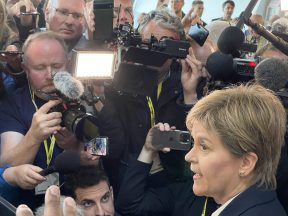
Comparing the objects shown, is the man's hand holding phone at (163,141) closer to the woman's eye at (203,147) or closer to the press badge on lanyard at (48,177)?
the press badge on lanyard at (48,177)

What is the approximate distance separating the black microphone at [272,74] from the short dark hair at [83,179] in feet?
2.57

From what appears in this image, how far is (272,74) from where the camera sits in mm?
1745

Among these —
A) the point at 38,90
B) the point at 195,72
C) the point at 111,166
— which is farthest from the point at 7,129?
the point at 195,72

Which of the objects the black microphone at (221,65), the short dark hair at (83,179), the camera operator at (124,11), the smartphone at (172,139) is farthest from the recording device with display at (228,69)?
the camera operator at (124,11)

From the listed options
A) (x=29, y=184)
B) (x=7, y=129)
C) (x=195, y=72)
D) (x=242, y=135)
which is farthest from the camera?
(x=195, y=72)

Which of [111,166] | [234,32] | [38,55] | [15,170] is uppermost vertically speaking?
[234,32]

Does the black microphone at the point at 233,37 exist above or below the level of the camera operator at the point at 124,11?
above

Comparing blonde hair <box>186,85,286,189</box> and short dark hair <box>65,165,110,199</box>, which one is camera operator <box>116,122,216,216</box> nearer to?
short dark hair <box>65,165,110,199</box>

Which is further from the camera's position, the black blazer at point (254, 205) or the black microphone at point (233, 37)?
the black microphone at point (233, 37)

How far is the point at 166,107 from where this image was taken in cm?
228

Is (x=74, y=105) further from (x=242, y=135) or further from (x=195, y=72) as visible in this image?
(x=242, y=135)

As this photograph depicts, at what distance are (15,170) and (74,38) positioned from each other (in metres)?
1.08

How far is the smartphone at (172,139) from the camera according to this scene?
1.96 metres

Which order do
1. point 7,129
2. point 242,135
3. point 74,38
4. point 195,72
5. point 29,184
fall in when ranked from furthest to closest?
1. point 74,38
2. point 195,72
3. point 7,129
4. point 29,184
5. point 242,135
